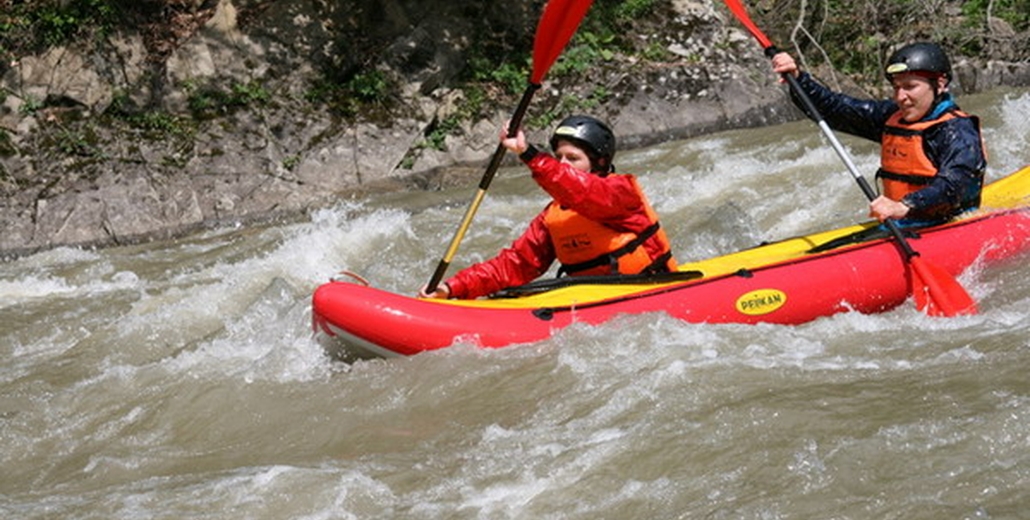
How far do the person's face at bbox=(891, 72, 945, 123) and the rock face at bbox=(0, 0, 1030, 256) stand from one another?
211 inches

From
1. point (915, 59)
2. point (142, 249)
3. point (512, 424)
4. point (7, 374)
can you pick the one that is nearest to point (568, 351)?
point (512, 424)

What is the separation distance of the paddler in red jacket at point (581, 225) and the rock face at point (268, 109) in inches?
188

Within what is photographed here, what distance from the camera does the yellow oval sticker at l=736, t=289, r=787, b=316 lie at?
15.7 feet

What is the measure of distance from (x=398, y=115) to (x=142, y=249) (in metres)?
3.07

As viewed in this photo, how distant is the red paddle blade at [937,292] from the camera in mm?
4750

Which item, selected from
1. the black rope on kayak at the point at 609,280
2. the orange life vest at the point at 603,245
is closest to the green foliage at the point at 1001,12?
the orange life vest at the point at 603,245

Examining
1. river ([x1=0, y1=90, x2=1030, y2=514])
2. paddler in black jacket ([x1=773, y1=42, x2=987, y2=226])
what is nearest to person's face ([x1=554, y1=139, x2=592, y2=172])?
river ([x1=0, y1=90, x2=1030, y2=514])

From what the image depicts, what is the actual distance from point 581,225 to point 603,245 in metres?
0.13

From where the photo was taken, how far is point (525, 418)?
3986 mm

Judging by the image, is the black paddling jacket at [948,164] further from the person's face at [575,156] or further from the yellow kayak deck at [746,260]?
the person's face at [575,156]

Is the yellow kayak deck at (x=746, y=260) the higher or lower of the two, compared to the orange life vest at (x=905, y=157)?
lower

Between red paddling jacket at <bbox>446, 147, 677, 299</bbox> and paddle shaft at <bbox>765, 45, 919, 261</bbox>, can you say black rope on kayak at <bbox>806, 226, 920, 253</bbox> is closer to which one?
paddle shaft at <bbox>765, 45, 919, 261</bbox>

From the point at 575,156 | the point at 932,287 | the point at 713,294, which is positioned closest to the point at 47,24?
the point at 575,156

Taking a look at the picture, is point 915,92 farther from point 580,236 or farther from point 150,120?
point 150,120
